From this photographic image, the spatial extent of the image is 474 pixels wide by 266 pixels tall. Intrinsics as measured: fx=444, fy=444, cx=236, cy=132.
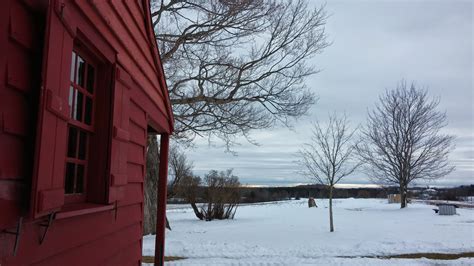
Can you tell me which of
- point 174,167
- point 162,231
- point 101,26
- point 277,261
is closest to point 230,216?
point 174,167

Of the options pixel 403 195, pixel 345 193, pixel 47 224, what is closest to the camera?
pixel 47 224

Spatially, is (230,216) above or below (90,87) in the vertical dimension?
below

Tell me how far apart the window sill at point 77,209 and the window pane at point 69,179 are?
0.36 ft

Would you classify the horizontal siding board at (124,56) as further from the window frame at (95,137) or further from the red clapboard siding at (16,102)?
the red clapboard siding at (16,102)

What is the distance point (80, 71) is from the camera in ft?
9.68

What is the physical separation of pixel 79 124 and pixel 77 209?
1.89 feet

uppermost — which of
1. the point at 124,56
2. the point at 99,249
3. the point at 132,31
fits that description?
the point at 132,31

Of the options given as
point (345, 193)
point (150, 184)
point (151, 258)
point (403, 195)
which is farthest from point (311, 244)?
point (345, 193)

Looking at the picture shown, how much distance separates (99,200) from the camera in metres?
3.02

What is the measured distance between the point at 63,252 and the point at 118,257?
4.48 ft

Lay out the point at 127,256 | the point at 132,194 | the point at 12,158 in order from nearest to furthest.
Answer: the point at 12,158 < the point at 127,256 < the point at 132,194

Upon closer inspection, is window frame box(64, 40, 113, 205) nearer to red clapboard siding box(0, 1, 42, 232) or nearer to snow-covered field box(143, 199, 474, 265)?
red clapboard siding box(0, 1, 42, 232)

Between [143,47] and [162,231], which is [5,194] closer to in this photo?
[143,47]

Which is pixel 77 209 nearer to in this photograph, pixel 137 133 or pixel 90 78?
pixel 90 78
